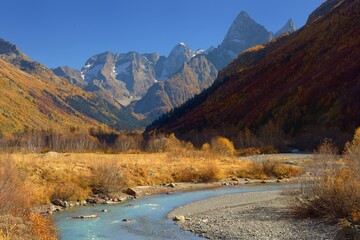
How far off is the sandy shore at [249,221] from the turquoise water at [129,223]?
1369mm

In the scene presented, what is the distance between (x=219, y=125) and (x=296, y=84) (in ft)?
126

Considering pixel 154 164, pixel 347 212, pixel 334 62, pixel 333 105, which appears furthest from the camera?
pixel 334 62

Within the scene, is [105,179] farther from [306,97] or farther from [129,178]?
[306,97]

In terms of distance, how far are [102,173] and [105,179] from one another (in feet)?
3.07

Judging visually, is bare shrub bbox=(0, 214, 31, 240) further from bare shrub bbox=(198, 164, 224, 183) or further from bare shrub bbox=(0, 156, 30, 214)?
bare shrub bbox=(198, 164, 224, 183)

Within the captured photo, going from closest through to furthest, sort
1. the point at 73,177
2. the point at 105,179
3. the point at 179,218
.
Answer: the point at 179,218 < the point at 105,179 < the point at 73,177

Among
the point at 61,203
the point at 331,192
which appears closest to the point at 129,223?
the point at 61,203

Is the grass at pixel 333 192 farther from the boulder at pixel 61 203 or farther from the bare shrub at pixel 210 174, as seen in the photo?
the bare shrub at pixel 210 174

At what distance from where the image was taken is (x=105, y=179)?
42.9 meters

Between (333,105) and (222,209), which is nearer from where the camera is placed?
(222,209)

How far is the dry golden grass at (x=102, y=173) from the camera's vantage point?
1544 inches

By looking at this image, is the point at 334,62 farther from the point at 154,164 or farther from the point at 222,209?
the point at 222,209

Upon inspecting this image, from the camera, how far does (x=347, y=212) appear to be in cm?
2286

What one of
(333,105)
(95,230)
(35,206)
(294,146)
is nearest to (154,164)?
(35,206)
